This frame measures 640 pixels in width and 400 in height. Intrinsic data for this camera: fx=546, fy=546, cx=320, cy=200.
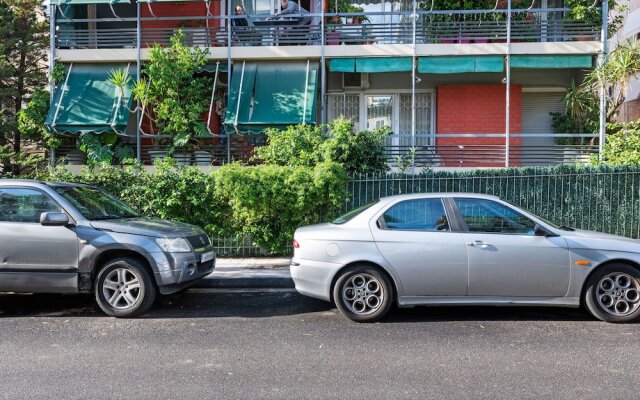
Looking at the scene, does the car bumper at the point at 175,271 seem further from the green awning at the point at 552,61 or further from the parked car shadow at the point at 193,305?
the green awning at the point at 552,61

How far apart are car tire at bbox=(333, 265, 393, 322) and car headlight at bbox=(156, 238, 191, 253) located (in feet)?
6.62

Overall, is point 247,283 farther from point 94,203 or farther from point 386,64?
point 386,64

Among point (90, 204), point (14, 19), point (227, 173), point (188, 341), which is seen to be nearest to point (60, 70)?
point (14, 19)

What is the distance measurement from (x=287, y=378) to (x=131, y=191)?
289 inches

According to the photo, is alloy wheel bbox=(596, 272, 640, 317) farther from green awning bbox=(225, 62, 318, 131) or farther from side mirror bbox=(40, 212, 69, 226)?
green awning bbox=(225, 62, 318, 131)

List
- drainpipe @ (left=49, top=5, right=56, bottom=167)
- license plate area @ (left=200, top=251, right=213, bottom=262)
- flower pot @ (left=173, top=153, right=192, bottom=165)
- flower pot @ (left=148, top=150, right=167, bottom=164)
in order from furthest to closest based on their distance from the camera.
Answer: flower pot @ (left=148, top=150, right=167, bottom=164) → drainpipe @ (left=49, top=5, right=56, bottom=167) → flower pot @ (left=173, top=153, right=192, bottom=165) → license plate area @ (left=200, top=251, right=213, bottom=262)

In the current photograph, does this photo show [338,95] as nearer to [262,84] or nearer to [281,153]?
[262,84]

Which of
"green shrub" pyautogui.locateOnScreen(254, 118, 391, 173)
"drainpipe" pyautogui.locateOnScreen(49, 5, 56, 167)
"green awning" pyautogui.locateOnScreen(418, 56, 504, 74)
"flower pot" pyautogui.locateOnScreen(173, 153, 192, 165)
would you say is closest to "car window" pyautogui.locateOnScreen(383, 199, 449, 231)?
"green shrub" pyautogui.locateOnScreen(254, 118, 391, 173)

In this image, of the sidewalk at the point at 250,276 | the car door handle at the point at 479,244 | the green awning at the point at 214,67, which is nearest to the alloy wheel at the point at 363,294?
the car door handle at the point at 479,244

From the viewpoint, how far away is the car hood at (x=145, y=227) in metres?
6.73

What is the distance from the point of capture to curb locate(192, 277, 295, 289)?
854 cm

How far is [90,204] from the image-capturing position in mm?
7402

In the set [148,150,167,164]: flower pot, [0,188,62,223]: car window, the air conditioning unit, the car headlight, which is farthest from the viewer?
the air conditioning unit

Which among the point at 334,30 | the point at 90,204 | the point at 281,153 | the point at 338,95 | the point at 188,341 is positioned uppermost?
the point at 334,30
